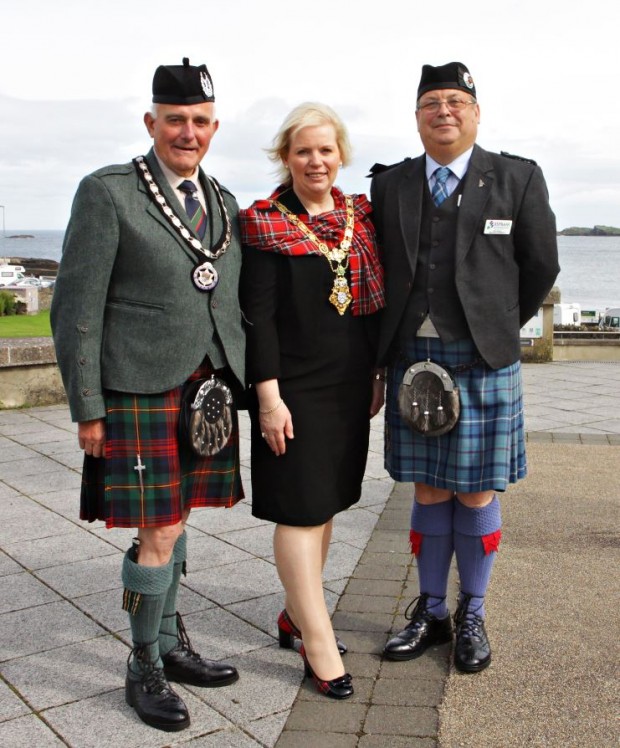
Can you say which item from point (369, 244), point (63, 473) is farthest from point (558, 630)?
point (63, 473)

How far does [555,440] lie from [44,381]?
4733mm

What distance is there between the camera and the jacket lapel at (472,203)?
10.6 feet

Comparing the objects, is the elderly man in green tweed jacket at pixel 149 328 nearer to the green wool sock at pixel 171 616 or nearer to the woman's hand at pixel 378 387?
the green wool sock at pixel 171 616

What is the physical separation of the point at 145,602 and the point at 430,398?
118 cm

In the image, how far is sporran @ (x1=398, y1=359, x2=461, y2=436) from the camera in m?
3.29

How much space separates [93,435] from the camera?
9.64ft

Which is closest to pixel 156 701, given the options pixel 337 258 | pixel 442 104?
pixel 337 258

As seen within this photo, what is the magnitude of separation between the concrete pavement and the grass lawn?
19.6ft

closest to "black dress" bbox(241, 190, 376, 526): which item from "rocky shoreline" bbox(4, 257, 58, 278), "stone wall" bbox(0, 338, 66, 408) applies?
"stone wall" bbox(0, 338, 66, 408)

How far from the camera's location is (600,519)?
17.7 feet

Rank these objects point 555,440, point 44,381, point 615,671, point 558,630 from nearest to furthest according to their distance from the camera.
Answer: point 615,671
point 558,630
point 555,440
point 44,381

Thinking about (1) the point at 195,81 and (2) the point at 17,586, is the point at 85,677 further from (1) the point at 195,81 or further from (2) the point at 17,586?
(1) the point at 195,81

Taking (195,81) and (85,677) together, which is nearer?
(195,81)

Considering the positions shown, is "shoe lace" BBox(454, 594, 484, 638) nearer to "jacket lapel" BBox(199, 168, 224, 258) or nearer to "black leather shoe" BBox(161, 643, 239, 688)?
"black leather shoe" BBox(161, 643, 239, 688)
